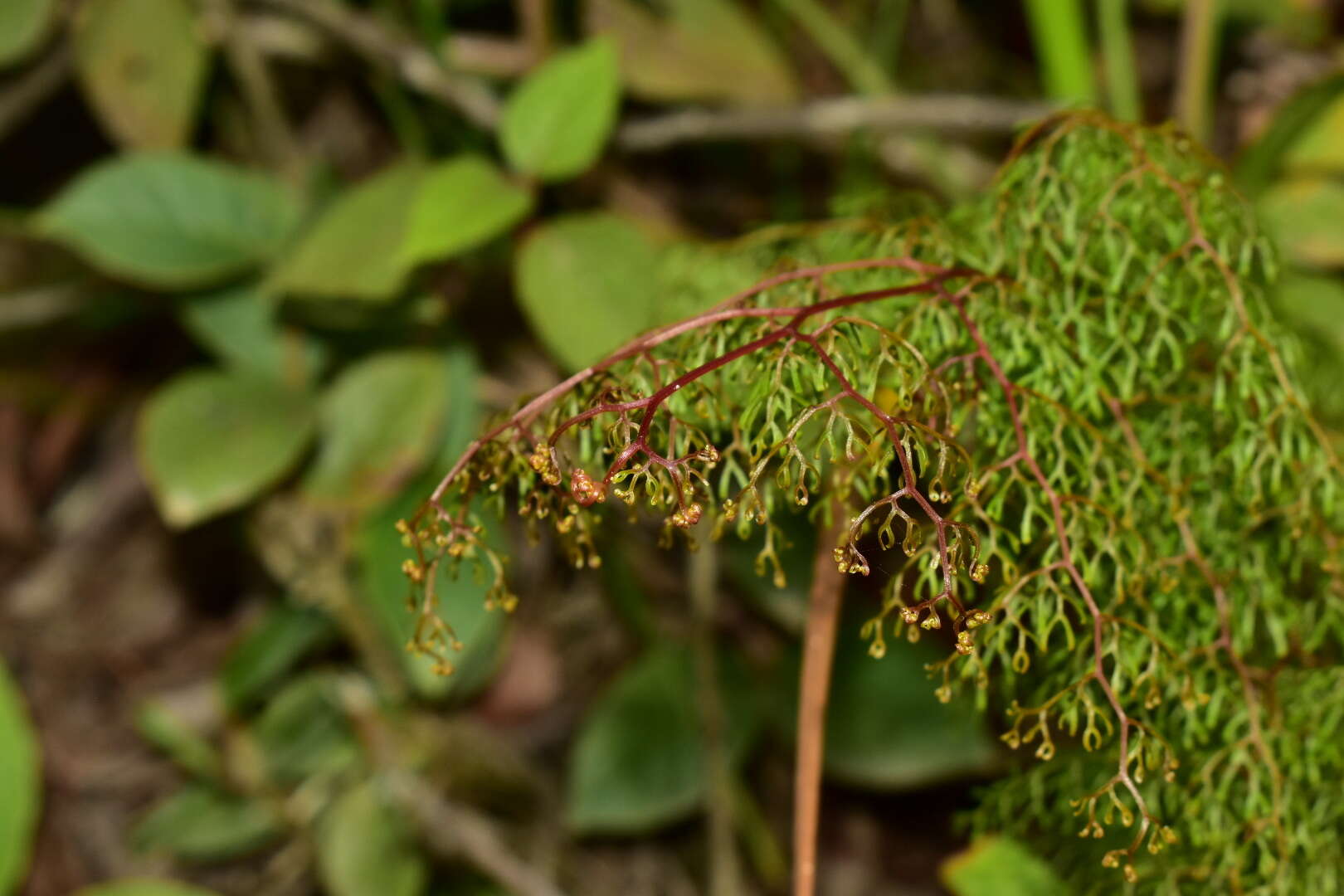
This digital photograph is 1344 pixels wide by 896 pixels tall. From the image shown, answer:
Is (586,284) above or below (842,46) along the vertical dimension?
below

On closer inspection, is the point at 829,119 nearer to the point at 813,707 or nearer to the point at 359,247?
the point at 359,247

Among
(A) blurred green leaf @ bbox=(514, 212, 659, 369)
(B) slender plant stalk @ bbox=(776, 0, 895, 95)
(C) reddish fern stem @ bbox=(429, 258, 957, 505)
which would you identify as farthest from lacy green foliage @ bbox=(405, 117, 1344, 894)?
(B) slender plant stalk @ bbox=(776, 0, 895, 95)

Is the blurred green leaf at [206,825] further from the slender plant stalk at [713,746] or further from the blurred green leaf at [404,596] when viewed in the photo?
the slender plant stalk at [713,746]

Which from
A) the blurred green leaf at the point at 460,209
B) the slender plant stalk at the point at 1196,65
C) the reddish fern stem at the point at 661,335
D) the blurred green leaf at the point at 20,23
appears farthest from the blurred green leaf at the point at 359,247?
the slender plant stalk at the point at 1196,65

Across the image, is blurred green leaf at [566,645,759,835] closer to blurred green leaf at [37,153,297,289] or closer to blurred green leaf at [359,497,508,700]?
blurred green leaf at [359,497,508,700]

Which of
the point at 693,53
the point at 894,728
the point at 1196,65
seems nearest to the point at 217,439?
the point at 693,53
